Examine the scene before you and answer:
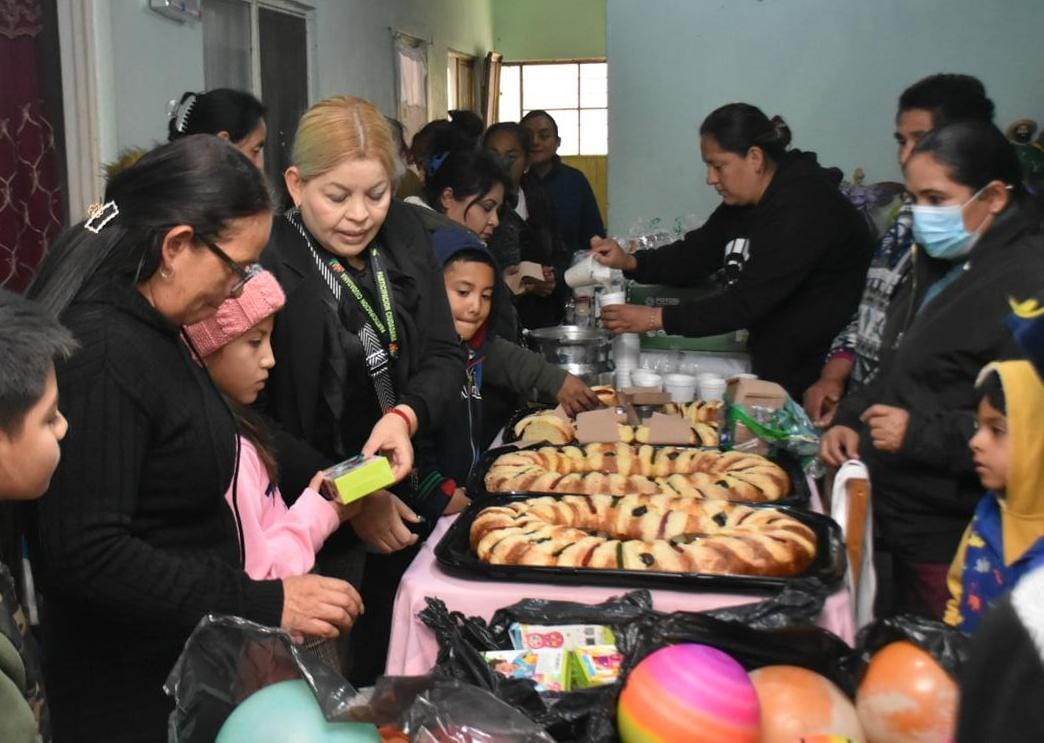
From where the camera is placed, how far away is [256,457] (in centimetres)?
169

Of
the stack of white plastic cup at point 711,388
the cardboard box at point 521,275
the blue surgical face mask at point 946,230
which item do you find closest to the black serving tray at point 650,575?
the blue surgical face mask at point 946,230

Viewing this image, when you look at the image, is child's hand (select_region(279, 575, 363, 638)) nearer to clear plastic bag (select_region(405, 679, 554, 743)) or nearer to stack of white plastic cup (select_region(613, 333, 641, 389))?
clear plastic bag (select_region(405, 679, 554, 743))

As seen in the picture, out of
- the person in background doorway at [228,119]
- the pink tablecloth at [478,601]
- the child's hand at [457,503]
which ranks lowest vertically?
the pink tablecloth at [478,601]

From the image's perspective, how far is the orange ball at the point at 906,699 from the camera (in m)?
1.13

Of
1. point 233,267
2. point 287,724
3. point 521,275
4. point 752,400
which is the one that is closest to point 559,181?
point 521,275

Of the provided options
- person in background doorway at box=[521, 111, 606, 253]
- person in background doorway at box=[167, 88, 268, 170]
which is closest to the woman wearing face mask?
person in background doorway at box=[167, 88, 268, 170]

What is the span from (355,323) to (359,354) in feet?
0.21

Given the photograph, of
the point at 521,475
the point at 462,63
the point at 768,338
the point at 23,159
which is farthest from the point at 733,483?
the point at 462,63

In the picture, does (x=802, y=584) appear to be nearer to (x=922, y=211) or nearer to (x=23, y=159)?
(x=922, y=211)

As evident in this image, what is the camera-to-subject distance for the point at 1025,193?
2.16m

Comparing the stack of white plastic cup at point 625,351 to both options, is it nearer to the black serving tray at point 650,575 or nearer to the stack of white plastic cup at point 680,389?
the stack of white plastic cup at point 680,389

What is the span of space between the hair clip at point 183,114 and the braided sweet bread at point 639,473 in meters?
1.33

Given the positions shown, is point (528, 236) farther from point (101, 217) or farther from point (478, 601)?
point (101, 217)

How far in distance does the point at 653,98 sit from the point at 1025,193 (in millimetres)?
2993
